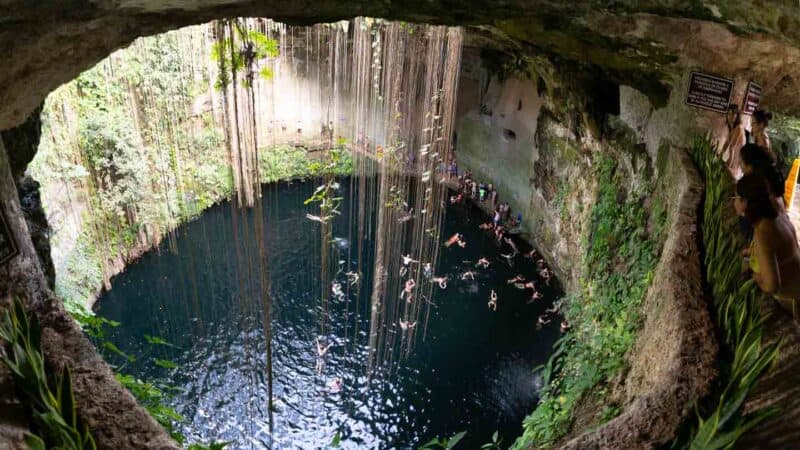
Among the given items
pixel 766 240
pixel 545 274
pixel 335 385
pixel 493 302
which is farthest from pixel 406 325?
pixel 766 240

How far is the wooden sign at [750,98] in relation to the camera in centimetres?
363

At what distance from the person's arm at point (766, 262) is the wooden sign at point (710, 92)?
175 cm

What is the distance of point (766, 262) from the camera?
2148 mm

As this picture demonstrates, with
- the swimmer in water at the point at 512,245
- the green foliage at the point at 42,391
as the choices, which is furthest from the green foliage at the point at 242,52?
the swimmer in water at the point at 512,245

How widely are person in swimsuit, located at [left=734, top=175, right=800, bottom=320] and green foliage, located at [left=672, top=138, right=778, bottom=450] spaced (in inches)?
2.8

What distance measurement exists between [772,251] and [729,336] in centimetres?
45

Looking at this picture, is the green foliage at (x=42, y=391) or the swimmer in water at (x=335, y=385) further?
the swimmer in water at (x=335, y=385)

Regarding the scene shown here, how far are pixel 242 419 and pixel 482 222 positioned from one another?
18.7 feet

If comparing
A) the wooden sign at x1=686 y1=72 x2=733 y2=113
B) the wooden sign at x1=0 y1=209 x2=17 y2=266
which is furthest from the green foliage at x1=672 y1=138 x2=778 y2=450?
the wooden sign at x1=0 y1=209 x2=17 y2=266

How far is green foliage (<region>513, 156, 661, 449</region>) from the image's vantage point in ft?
11.8

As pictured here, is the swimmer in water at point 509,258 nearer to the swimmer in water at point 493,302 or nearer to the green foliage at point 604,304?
the swimmer in water at point 493,302

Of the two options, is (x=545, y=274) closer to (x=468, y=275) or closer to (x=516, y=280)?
(x=516, y=280)

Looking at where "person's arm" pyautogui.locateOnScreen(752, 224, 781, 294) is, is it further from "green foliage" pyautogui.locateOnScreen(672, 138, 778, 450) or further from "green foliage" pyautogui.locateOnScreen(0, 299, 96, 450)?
"green foliage" pyautogui.locateOnScreen(0, 299, 96, 450)

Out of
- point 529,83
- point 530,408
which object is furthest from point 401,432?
point 529,83
